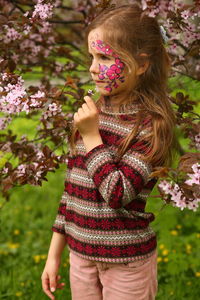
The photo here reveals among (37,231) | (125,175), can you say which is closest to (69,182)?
(125,175)

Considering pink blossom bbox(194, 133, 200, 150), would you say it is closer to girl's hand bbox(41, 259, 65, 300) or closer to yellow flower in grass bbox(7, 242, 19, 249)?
girl's hand bbox(41, 259, 65, 300)

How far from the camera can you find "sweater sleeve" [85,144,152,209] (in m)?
1.75

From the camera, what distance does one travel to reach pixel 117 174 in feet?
5.74

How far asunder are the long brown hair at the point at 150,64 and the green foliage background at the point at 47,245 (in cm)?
77

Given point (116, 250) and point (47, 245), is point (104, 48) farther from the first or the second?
point (47, 245)

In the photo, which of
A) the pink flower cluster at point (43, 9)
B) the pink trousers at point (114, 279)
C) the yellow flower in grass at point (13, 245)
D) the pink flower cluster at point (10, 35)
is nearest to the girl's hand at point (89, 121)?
the pink trousers at point (114, 279)

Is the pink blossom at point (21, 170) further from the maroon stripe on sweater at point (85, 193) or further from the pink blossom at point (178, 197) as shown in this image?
the pink blossom at point (178, 197)

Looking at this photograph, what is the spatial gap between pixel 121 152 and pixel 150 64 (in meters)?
0.41

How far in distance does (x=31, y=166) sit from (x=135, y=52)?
804 millimetres

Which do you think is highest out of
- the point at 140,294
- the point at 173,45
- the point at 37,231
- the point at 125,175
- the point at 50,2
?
the point at 50,2

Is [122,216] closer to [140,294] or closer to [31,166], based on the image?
[140,294]

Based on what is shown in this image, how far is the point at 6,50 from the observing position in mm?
2740

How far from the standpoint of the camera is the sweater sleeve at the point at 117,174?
1750mm

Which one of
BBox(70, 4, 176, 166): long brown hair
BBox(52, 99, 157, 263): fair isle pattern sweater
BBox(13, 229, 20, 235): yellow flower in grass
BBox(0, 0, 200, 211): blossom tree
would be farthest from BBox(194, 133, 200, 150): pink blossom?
BBox(13, 229, 20, 235): yellow flower in grass
